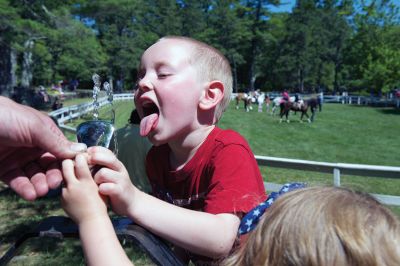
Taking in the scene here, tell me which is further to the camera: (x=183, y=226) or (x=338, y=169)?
(x=338, y=169)

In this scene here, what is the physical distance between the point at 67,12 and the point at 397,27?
1435 inches

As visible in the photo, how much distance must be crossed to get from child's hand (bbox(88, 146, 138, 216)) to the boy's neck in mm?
690

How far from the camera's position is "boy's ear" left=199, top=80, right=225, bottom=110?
82.4 inches

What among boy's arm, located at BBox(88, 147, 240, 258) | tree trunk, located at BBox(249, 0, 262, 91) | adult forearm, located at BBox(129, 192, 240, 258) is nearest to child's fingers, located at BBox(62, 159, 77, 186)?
boy's arm, located at BBox(88, 147, 240, 258)

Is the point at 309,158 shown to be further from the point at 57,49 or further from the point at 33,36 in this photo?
the point at 57,49

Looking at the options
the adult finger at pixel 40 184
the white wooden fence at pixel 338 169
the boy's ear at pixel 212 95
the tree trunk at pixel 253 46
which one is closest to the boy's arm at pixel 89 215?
the adult finger at pixel 40 184

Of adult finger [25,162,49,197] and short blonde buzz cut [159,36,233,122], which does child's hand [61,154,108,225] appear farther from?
short blonde buzz cut [159,36,233,122]

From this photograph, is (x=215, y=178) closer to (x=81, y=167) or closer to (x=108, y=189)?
(x=108, y=189)

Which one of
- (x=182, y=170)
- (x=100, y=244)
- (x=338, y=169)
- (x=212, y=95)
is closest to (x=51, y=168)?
(x=100, y=244)

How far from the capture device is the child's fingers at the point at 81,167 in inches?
52.8

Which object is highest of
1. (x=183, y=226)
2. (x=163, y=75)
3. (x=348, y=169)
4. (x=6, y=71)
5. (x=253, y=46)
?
(x=253, y=46)

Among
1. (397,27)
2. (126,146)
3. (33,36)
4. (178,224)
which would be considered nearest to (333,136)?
(126,146)

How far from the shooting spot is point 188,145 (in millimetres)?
2156

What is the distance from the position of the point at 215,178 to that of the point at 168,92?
437mm
